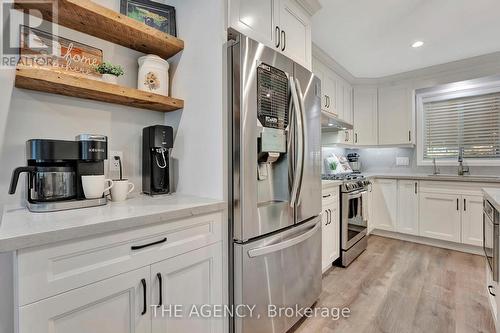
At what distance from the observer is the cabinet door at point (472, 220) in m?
2.79

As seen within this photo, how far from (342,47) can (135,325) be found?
9.93 feet

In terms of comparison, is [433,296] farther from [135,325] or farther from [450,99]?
[450,99]

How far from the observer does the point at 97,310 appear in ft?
2.73

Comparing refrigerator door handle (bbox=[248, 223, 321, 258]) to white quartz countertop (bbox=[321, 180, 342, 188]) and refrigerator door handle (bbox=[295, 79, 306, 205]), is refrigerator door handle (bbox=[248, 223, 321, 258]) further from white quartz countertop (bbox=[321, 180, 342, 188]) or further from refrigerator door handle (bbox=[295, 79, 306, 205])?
white quartz countertop (bbox=[321, 180, 342, 188])

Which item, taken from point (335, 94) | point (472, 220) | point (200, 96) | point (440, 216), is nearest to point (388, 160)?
point (440, 216)

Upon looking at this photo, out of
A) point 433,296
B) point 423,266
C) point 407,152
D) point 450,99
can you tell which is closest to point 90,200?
point 433,296

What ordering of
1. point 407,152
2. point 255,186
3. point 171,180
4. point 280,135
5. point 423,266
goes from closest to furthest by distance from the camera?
point 255,186
point 280,135
point 171,180
point 423,266
point 407,152

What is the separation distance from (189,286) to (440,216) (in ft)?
11.2

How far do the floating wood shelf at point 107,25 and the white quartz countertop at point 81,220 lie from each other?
93 centimetres

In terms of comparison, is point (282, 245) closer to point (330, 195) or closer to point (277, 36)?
point (330, 195)

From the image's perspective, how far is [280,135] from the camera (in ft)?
4.63

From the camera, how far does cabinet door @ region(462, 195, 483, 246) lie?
2.79 metres

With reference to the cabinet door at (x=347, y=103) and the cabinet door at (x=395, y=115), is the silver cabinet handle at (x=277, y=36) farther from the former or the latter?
the cabinet door at (x=395, y=115)

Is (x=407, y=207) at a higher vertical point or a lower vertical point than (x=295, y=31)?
lower
